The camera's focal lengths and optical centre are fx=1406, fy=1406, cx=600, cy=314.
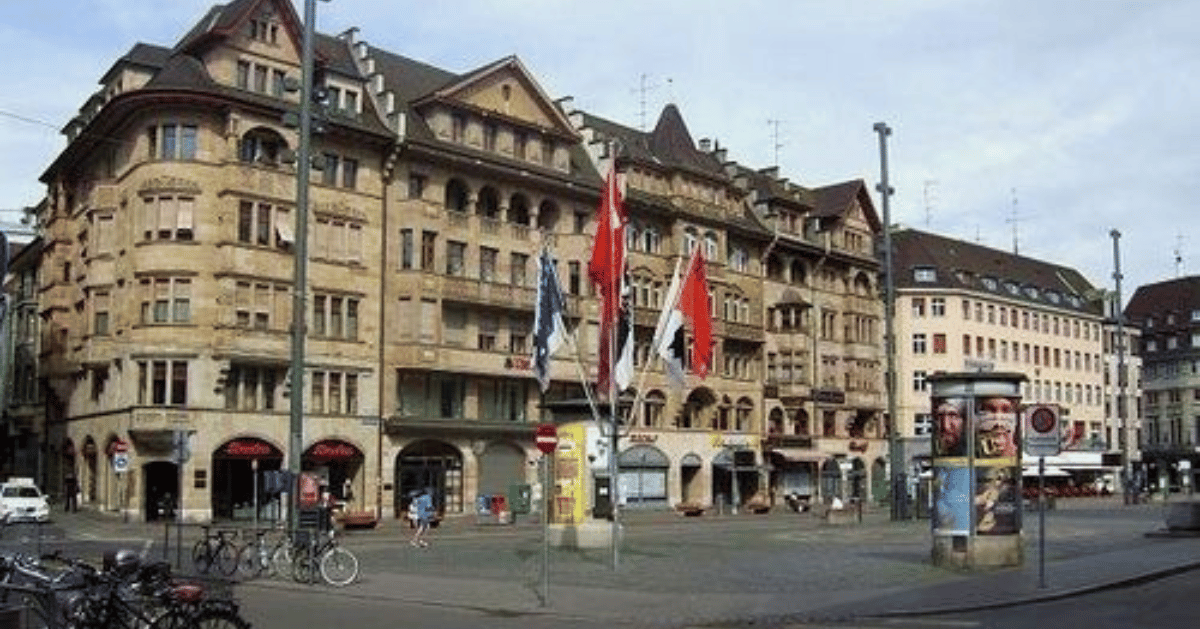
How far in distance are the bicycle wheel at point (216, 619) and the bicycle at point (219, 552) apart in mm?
16852

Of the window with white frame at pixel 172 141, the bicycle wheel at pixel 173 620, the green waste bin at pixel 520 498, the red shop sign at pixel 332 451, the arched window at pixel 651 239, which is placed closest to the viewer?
the bicycle wheel at pixel 173 620

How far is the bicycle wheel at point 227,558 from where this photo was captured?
87.1 feet

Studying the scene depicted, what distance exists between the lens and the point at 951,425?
26.3m

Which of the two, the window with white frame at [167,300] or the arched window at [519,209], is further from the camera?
the arched window at [519,209]

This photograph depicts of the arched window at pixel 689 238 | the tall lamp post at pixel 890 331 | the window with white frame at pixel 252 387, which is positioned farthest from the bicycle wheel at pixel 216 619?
the arched window at pixel 689 238

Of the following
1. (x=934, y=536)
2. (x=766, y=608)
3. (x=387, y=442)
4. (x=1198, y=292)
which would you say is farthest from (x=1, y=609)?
(x=1198, y=292)

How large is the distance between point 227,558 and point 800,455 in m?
60.3


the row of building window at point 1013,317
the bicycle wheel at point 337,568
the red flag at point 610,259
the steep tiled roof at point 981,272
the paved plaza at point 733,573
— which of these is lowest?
the paved plaza at point 733,573

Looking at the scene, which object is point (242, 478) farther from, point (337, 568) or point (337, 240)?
point (337, 568)

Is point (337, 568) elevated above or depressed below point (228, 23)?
below

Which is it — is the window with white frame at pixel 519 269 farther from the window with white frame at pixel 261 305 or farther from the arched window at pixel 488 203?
the window with white frame at pixel 261 305

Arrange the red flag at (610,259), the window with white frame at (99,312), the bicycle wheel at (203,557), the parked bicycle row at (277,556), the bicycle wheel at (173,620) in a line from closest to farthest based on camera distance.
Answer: the bicycle wheel at (173,620) < the parked bicycle row at (277,556) < the bicycle wheel at (203,557) < the red flag at (610,259) < the window with white frame at (99,312)

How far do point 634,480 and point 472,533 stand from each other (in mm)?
26868

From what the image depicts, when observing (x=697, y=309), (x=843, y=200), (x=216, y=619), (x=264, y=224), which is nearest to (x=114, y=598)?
(x=216, y=619)
